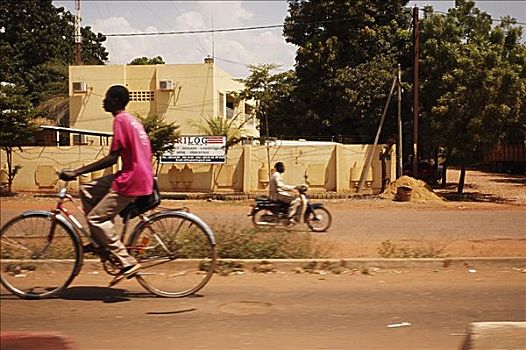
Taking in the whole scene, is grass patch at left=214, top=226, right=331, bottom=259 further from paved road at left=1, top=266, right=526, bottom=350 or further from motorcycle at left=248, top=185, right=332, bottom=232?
motorcycle at left=248, top=185, right=332, bottom=232

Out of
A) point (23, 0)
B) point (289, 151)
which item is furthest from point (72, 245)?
point (289, 151)

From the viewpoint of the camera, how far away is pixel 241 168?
56.2 feet

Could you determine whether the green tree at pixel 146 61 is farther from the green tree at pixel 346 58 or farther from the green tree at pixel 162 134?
the green tree at pixel 346 58

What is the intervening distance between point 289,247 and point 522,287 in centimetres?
266

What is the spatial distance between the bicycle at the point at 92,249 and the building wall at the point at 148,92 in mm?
825

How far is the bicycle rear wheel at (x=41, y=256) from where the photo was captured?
16.3 feet

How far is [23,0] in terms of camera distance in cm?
446

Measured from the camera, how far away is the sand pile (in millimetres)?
20286

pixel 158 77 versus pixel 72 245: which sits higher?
pixel 158 77

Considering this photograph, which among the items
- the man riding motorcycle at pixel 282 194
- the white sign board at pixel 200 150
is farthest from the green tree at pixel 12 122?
the man riding motorcycle at pixel 282 194

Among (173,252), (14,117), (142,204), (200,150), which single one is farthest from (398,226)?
(14,117)

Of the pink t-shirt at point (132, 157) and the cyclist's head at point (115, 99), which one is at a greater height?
the cyclist's head at point (115, 99)

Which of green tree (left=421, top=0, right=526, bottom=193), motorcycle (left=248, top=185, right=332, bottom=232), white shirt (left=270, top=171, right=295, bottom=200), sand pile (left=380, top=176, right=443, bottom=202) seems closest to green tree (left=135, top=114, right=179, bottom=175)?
motorcycle (left=248, top=185, right=332, bottom=232)

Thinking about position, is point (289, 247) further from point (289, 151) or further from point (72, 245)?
point (289, 151)
